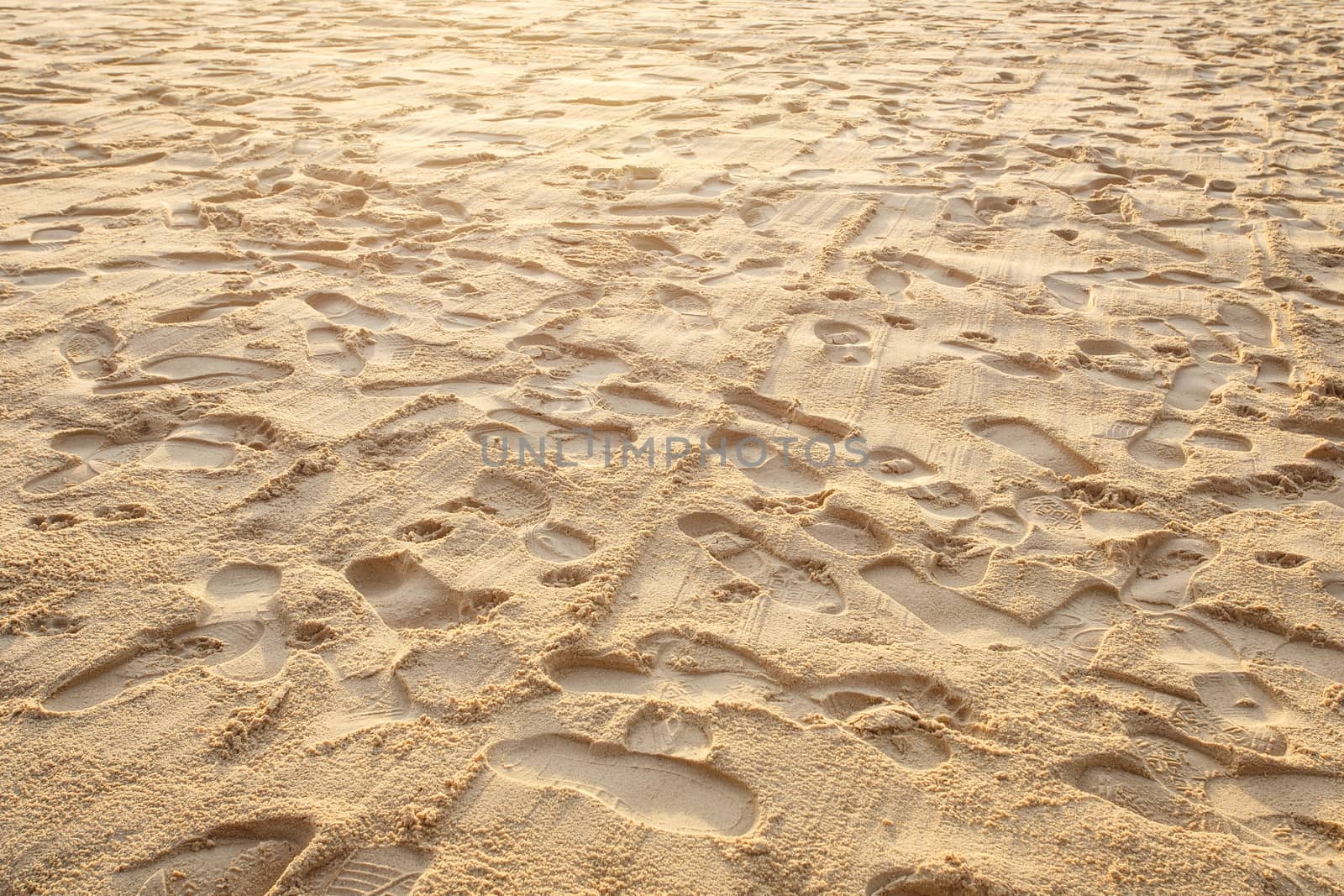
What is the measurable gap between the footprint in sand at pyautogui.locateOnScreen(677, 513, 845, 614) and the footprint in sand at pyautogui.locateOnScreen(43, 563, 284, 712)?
0.84m

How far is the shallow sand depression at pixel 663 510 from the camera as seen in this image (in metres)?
1.57

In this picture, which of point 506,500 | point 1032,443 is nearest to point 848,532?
point 1032,443

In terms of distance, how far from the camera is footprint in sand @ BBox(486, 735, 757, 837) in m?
1.59

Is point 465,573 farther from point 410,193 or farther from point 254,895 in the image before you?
point 410,193

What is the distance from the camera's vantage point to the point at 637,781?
1647 millimetres

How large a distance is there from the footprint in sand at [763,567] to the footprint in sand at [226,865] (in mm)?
957

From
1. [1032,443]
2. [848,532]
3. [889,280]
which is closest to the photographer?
[848,532]

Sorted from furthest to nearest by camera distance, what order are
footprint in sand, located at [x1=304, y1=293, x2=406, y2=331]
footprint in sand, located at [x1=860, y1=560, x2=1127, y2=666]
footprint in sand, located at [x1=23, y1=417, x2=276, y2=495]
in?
footprint in sand, located at [x1=304, y1=293, x2=406, y2=331], footprint in sand, located at [x1=23, y1=417, x2=276, y2=495], footprint in sand, located at [x1=860, y1=560, x2=1127, y2=666]

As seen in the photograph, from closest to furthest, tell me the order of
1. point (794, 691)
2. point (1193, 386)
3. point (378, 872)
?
point (378, 872)
point (794, 691)
point (1193, 386)

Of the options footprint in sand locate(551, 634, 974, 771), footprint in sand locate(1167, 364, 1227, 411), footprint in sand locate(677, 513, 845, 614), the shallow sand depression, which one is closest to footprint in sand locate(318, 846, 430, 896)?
the shallow sand depression

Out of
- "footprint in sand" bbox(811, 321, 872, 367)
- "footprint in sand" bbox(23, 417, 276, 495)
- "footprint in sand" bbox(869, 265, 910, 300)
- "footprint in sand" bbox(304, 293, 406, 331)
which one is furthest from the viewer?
"footprint in sand" bbox(869, 265, 910, 300)

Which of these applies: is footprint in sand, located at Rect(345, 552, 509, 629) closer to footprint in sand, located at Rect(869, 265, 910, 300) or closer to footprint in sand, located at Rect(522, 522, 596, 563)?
footprint in sand, located at Rect(522, 522, 596, 563)

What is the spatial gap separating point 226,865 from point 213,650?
488mm

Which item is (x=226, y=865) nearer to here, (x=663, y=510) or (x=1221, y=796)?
(x=663, y=510)
